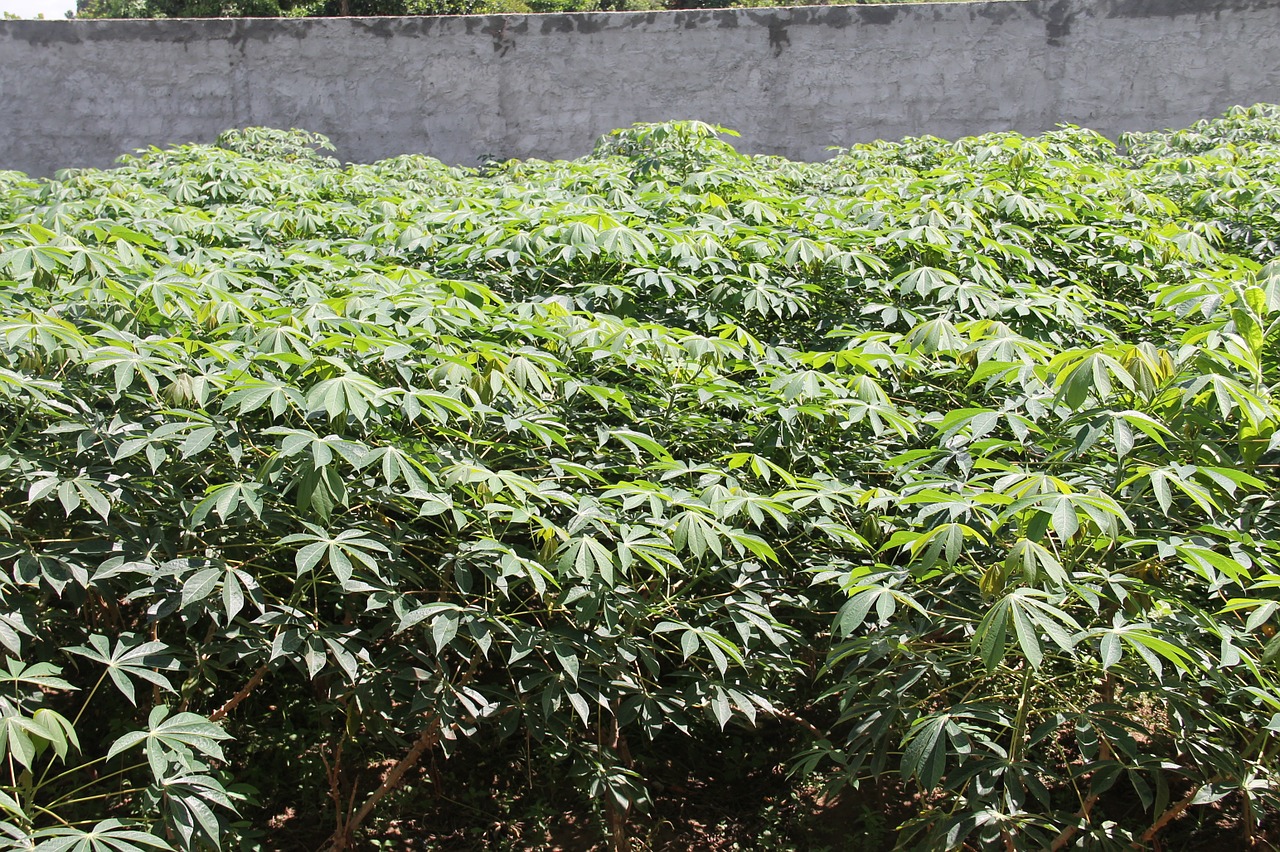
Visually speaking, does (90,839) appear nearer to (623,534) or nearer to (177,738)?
(177,738)

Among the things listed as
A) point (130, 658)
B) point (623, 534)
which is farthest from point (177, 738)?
point (623, 534)

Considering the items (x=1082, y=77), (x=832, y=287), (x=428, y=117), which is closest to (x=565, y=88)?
(x=428, y=117)

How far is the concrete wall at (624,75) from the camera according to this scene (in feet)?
21.8

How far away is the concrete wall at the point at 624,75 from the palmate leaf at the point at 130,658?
5.77 meters

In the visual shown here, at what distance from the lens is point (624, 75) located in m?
6.98

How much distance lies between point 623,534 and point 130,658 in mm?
861

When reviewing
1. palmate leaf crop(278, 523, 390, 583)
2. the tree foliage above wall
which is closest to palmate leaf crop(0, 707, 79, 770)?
palmate leaf crop(278, 523, 390, 583)

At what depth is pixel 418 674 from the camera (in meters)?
1.95

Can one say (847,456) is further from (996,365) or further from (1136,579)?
(1136,579)

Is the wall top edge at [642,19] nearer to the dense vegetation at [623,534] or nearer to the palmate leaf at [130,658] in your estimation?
the dense vegetation at [623,534]

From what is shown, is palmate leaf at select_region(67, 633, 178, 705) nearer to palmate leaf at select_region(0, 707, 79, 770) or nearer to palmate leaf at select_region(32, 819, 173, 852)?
palmate leaf at select_region(0, 707, 79, 770)

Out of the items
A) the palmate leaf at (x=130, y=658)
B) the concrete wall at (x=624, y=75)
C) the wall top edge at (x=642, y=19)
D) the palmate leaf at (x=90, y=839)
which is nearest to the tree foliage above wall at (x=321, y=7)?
the wall top edge at (x=642, y=19)

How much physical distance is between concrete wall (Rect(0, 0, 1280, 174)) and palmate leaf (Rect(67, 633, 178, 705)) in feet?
18.9

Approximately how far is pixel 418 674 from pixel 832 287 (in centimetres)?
181
